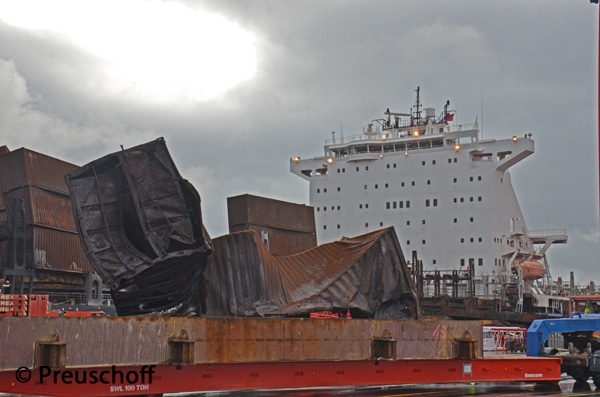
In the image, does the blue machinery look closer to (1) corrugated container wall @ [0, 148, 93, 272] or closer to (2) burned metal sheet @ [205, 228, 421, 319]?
(2) burned metal sheet @ [205, 228, 421, 319]

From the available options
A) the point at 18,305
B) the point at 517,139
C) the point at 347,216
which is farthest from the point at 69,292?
the point at 517,139

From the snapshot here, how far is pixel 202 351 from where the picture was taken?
463 inches

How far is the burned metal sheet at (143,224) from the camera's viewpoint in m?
16.8

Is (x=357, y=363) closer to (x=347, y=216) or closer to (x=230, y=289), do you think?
(x=230, y=289)

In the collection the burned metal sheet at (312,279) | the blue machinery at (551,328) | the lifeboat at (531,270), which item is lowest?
the blue machinery at (551,328)

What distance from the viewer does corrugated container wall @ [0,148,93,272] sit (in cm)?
3288

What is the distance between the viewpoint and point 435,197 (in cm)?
4919

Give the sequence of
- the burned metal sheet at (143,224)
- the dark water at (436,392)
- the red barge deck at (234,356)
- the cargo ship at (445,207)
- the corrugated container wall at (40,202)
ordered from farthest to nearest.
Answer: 1. the cargo ship at (445,207)
2. the corrugated container wall at (40,202)
3. the burned metal sheet at (143,224)
4. the dark water at (436,392)
5. the red barge deck at (234,356)

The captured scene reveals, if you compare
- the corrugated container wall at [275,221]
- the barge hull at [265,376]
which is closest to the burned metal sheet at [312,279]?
the corrugated container wall at [275,221]

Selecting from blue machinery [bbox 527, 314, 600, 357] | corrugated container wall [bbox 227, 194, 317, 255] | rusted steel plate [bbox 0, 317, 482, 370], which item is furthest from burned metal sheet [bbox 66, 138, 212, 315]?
blue machinery [bbox 527, 314, 600, 357]

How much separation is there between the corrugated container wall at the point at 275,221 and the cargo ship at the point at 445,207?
22376mm

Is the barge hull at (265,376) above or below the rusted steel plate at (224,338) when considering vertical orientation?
below

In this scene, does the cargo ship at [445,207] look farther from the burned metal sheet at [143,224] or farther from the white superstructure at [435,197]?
the burned metal sheet at [143,224]

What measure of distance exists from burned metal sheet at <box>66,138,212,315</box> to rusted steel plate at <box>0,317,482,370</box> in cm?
467
